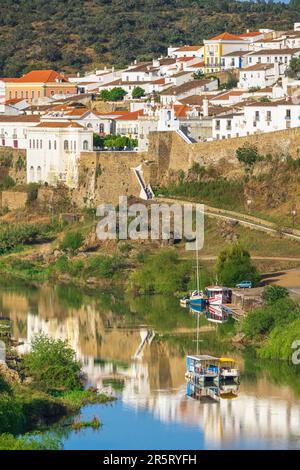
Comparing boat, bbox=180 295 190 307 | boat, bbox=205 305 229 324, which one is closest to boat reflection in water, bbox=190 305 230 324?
boat, bbox=205 305 229 324

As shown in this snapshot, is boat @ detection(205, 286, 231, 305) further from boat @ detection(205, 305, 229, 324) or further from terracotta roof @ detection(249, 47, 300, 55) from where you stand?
terracotta roof @ detection(249, 47, 300, 55)

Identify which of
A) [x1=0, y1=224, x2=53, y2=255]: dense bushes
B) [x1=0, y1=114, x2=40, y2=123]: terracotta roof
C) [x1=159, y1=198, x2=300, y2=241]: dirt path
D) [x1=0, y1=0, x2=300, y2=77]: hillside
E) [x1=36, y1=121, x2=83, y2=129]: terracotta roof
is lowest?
[x1=0, y1=224, x2=53, y2=255]: dense bushes

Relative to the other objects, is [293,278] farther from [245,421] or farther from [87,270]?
[245,421]

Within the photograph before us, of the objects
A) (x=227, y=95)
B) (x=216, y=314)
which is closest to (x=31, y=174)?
(x=227, y=95)

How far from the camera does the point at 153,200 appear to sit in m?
66.3

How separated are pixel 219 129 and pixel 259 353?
23.3 metres

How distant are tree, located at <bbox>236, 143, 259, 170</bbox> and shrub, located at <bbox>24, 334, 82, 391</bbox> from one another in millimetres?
22720

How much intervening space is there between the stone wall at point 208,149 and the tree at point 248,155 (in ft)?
0.64

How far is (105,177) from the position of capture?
69.9 metres

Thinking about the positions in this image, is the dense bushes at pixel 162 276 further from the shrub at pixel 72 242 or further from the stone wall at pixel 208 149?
the stone wall at pixel 208 149

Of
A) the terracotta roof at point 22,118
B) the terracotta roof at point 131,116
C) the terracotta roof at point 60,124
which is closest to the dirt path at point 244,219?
the terracotta roof at point 60,124

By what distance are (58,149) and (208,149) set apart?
6.88m

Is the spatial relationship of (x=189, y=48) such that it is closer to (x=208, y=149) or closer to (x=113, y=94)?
(x=113, y=94)

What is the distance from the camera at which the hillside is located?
102125 mm
